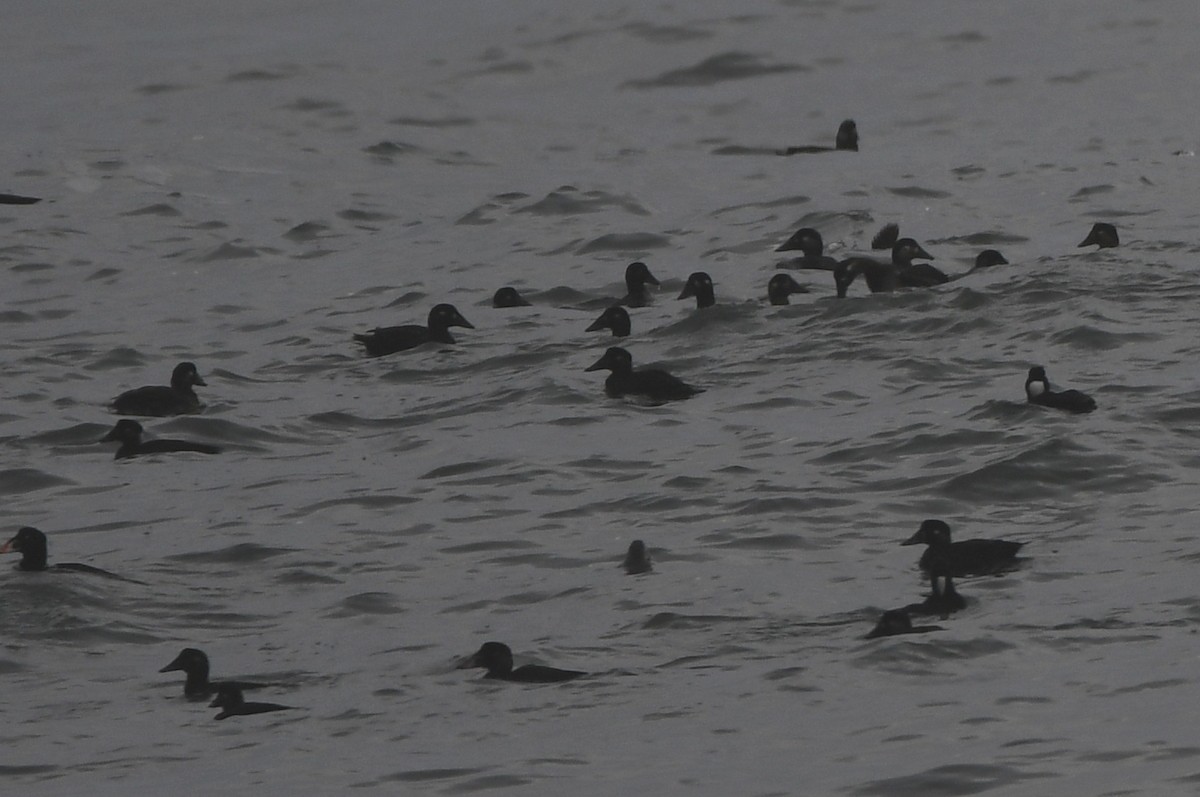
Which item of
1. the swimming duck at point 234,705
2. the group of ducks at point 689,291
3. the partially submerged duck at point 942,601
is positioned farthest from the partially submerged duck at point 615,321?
the swimming duck at point 234,705

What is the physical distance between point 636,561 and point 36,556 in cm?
348

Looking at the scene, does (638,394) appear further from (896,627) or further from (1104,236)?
(896,627)

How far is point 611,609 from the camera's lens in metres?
13.9

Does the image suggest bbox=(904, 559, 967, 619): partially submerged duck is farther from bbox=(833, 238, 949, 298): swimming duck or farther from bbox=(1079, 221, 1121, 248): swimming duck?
bbox=(1079, 221, 1121, 248): swimming duck

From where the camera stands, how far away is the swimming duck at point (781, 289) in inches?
854

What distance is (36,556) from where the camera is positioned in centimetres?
1522

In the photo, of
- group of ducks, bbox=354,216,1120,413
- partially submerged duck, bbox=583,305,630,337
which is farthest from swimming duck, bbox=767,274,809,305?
partially submerged duck, bbox=583,305,630,337

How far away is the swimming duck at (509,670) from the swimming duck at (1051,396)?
5.92 metres

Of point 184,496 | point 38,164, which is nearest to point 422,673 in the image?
point 184,496

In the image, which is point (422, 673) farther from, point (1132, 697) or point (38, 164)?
point (38, 164)

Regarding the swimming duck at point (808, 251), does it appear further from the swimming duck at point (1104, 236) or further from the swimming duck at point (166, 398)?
the swimming duck at point (166, 398)

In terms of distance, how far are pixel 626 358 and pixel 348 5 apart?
2667 centimetres

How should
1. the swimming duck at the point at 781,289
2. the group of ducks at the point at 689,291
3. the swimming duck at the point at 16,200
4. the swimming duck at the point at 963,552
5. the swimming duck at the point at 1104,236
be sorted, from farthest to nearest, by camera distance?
the swimming duck at the point at 16,200 → the swimming duck at the point at 1104,236 → the swimming duck at the point at 781,289 → the group of ducks at the point at 689,291 → the swimming duck at the point at 963,552

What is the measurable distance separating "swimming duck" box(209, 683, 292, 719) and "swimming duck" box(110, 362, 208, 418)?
7437mm
